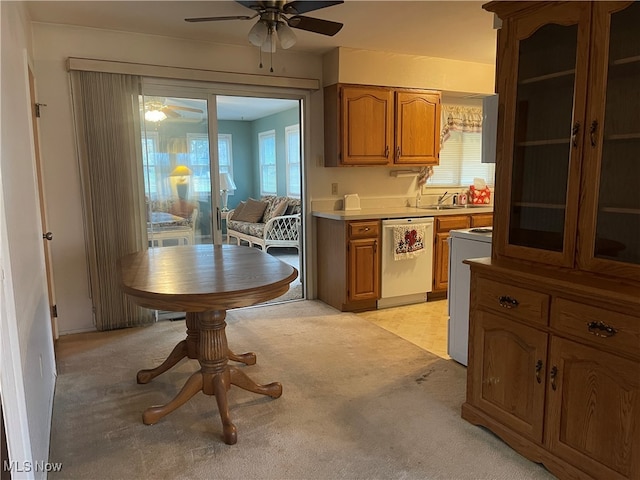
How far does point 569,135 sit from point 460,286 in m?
1.33

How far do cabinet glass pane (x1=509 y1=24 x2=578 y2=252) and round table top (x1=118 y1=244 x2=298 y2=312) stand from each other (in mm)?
1141

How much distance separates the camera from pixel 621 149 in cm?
179

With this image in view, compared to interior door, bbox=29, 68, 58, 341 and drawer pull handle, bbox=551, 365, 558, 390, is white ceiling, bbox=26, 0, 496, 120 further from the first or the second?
drawer pull handle, bbox=551, 365, 558, 390

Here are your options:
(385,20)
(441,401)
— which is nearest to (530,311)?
(441,401)

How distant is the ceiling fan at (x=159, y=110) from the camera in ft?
12.6

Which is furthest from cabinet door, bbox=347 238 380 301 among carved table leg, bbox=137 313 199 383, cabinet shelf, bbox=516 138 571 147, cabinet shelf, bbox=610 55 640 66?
cabinet shelf, bbox=610 55 640 66

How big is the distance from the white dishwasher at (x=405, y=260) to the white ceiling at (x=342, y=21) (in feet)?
5.15

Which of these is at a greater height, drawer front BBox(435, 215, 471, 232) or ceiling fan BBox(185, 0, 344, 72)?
ceiling fan BBox(185, 0, 344, 72)

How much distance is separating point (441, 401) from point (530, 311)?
88 cm

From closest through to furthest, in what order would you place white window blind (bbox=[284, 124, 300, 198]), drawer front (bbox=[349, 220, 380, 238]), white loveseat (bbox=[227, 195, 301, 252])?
drawer front (bbox=[349, 220, 380, 238]) → white loveseat (bbox=[227, 195, 301, 252]) → white window blind (bbox=[284, 124, 300, 198])

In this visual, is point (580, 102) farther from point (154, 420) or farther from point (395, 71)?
point (395, 71)

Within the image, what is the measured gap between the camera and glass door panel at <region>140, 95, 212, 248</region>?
389cm

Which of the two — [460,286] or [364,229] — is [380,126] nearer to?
[364,229]

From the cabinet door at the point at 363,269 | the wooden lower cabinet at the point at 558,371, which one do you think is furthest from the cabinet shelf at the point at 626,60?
the cabinet door at the point at 363,269
